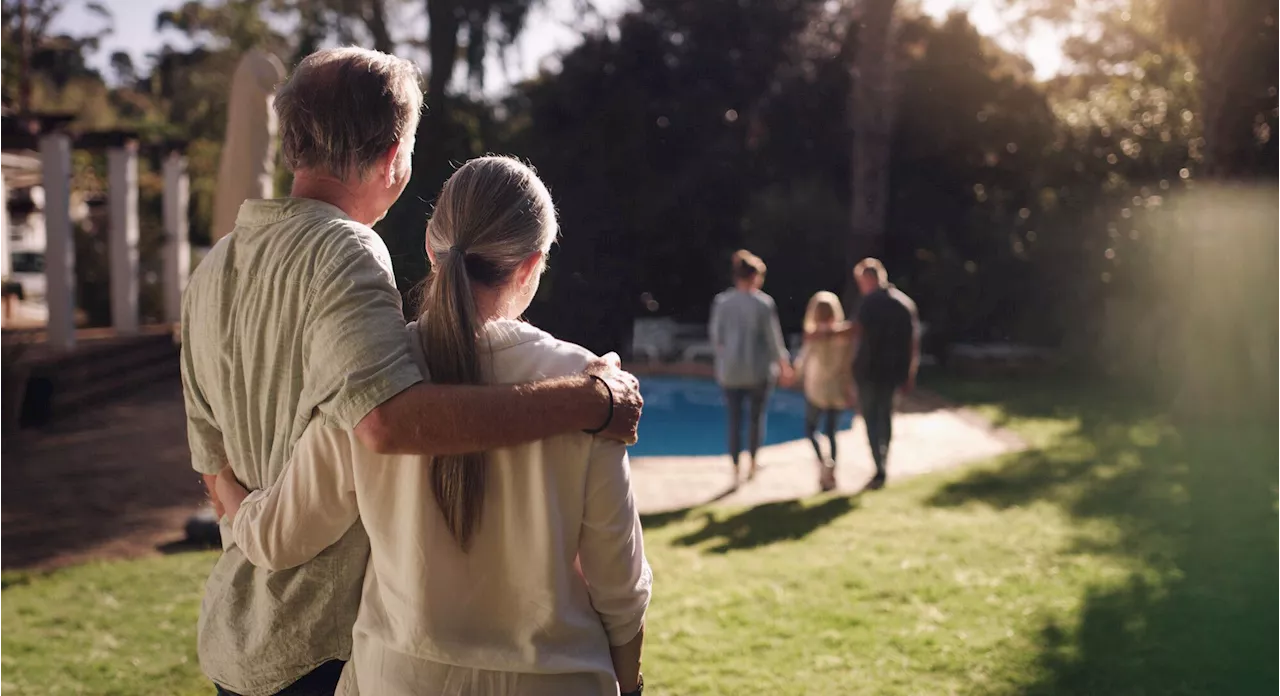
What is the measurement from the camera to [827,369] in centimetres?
816

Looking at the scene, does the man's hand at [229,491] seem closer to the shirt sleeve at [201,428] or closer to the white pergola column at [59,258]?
the shirt sleeve at [201,428]

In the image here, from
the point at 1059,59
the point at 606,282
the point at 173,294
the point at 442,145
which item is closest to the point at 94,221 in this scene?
the point at 173,294

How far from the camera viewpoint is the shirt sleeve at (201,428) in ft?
5.85

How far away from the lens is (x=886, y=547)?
608 cm

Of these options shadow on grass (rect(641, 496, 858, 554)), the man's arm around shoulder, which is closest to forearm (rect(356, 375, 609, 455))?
the man's arm around shoulder

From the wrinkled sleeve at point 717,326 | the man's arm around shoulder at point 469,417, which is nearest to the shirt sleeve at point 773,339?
the wrinkled sleeve at point 717,326

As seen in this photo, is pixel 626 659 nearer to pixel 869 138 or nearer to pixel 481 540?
pixel 481 540

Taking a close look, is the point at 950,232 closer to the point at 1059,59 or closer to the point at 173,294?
the point at 173,294

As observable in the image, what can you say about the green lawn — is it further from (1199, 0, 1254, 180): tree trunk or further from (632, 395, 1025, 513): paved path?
(1199, 0, 1254, 180): tree trunk

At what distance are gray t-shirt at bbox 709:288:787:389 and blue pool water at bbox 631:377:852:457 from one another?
4.86 metres

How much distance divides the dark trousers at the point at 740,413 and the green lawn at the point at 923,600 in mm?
1044

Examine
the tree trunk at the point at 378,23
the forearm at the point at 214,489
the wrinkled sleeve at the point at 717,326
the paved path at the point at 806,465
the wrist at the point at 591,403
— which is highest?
the tree trunk at the point at 378,23

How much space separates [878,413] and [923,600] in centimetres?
317

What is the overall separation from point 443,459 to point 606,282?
55.4 feet
